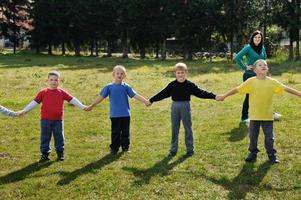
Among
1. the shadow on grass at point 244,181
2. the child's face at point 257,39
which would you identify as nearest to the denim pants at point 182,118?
the shadow on grass at point 244,181

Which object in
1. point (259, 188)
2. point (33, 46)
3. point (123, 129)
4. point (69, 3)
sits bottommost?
point (259, 188)

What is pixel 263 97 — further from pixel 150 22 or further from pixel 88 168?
pixel 150 22

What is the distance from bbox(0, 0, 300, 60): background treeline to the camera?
45438mm

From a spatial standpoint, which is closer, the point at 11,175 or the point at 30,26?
the point at 11,175

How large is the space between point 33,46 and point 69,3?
8.85 metres

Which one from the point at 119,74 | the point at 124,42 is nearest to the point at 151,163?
the point at 119,74

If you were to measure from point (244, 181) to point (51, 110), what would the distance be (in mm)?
3850

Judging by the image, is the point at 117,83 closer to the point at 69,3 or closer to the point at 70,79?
the point at 70,79

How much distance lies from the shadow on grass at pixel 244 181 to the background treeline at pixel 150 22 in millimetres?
34470

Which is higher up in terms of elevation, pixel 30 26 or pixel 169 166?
pixel 30 26

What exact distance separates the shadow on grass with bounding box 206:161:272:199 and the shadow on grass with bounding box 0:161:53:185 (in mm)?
3113

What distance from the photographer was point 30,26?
57406 mm

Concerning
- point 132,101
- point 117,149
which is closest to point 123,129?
point 117,149

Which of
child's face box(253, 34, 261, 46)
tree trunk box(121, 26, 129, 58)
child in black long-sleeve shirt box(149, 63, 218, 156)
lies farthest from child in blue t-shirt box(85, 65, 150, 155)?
tree trunk box(121, 26, 129, 58)
